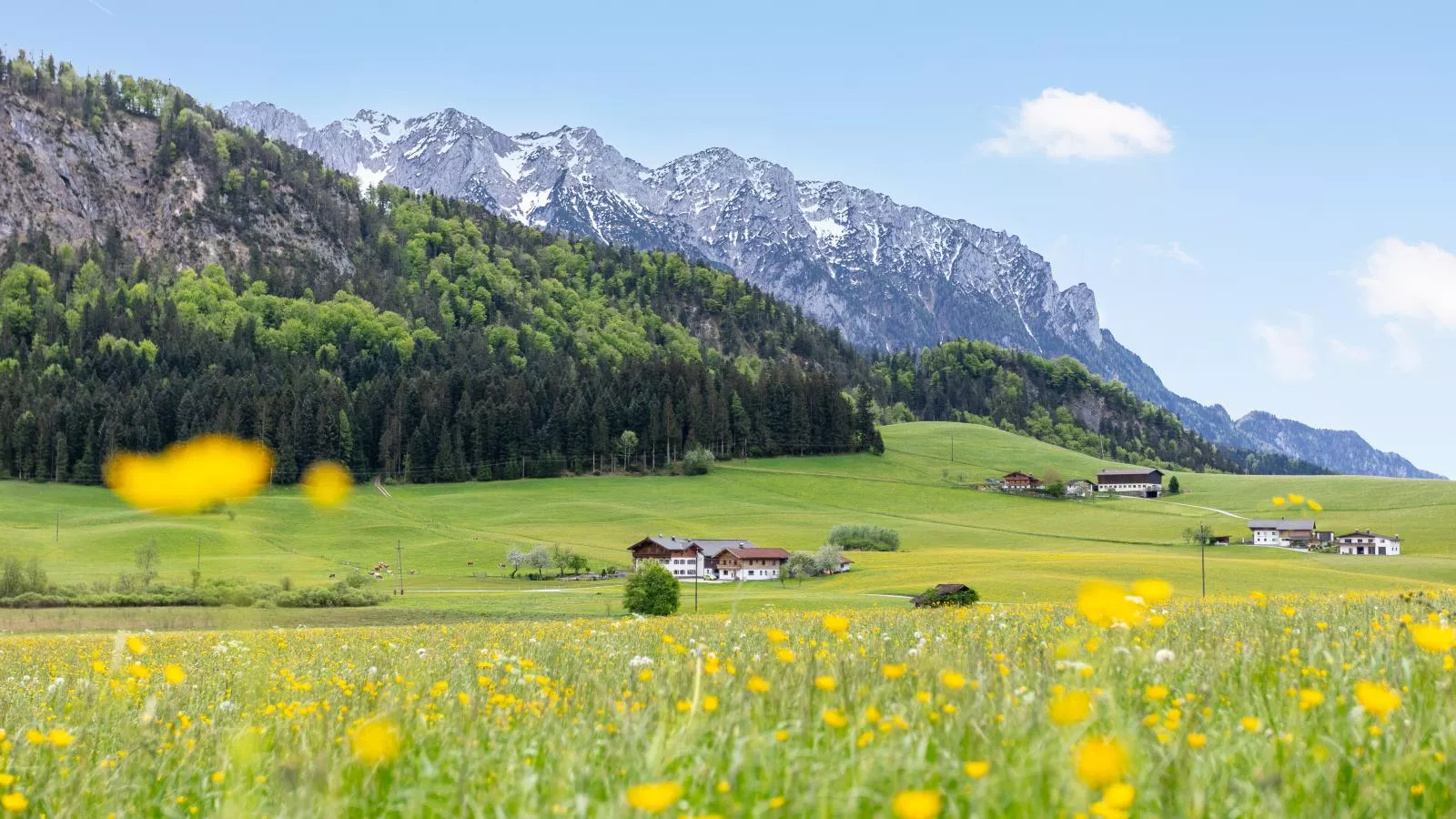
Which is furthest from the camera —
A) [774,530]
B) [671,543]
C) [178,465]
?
[178,465]

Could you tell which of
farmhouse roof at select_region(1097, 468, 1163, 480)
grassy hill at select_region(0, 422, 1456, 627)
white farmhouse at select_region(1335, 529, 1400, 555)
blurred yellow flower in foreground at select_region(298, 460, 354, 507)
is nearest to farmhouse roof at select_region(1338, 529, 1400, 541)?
white farmhouse at select_region(1335, 529, 1400, 555)

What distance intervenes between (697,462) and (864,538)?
188 feet

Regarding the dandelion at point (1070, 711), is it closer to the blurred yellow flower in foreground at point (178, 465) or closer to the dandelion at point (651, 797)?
the dandelion at point (651, 797)

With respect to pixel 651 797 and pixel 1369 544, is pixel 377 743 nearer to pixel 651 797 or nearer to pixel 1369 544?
pixel 651 797

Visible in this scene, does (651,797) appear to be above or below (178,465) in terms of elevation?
above

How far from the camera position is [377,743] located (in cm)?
440

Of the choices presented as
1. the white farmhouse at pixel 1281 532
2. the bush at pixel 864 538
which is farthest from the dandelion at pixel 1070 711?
the white farmhouse at pixel 1281 532

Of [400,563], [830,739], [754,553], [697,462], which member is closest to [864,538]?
[754,553]

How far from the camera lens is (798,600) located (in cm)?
6556

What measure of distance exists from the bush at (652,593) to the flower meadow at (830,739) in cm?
5382

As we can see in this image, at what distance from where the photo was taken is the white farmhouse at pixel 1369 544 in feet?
394

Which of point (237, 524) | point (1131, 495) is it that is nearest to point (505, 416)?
point (237, 524)

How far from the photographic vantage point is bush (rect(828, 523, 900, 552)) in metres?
116

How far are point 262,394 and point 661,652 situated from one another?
582 ft
